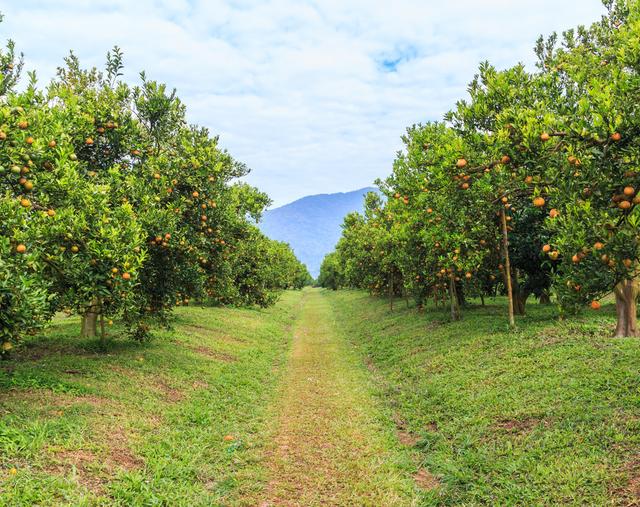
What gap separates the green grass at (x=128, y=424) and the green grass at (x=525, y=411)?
3.93m

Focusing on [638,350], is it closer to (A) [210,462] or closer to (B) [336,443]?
(B) [336,443]

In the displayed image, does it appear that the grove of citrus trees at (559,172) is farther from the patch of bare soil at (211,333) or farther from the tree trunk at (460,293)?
the patch of bare soil at (211,333)

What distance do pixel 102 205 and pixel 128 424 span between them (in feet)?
16.3

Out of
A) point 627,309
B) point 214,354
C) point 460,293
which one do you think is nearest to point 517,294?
point 460,293

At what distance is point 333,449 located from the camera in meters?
9.30

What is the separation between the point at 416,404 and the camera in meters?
12.3

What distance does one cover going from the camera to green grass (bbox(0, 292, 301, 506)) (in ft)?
23.2

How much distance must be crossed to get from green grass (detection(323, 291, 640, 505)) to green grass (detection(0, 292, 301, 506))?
3935 millimetres

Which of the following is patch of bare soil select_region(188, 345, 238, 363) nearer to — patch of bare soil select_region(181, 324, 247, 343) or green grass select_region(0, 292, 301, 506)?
green grass select_region(0, 292, 301, 506)

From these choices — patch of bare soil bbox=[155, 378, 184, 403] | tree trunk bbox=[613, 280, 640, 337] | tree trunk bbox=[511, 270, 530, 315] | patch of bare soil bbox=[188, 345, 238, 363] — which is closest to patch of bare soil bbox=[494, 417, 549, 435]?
tree trunk bbox=[613, 280, 640, 337]

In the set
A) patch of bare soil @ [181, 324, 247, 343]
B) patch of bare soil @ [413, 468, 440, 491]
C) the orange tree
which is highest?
the orange tree

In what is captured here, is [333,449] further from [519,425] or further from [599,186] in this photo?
[599,186]

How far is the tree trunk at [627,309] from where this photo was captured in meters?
14.8

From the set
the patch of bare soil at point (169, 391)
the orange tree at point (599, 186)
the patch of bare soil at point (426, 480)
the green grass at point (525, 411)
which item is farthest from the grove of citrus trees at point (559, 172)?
the patch of bare soil at point (169, 391)
